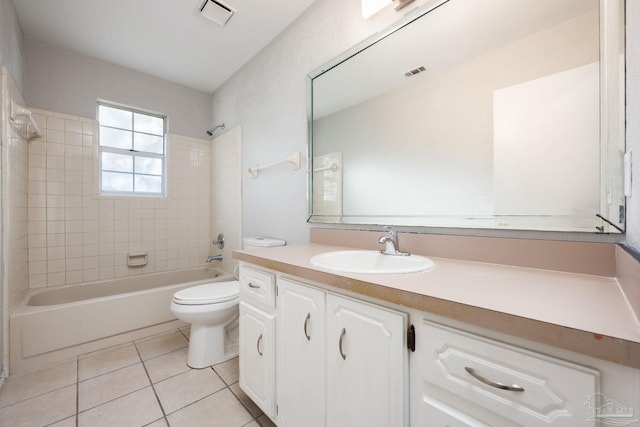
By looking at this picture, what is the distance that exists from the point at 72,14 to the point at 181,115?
1105 mm

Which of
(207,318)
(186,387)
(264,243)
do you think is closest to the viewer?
(186,387)

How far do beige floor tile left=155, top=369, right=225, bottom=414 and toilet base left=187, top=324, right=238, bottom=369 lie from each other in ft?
0.19

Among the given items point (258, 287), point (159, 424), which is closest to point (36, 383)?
point (159, 424)

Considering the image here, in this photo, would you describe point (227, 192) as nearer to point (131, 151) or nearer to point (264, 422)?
point (131, 151)

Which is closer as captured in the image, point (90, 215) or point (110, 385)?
point (110, 385)

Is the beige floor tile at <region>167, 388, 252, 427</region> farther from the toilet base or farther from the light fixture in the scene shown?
the light fixture

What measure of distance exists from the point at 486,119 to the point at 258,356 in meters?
1.42

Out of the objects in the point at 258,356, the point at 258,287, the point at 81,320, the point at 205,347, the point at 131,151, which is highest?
the point at 131,151

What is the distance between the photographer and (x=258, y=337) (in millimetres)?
1181

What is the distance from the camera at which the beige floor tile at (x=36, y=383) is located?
55.6 inches

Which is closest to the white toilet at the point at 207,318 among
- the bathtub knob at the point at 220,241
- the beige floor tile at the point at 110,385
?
the beige floor tile at the point at 110,385

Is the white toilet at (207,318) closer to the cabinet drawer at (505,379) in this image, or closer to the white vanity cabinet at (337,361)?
the white vanity cabinet at (337,361)

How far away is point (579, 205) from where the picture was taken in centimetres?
83

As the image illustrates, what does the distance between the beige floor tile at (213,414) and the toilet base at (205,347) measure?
336 millimetres
